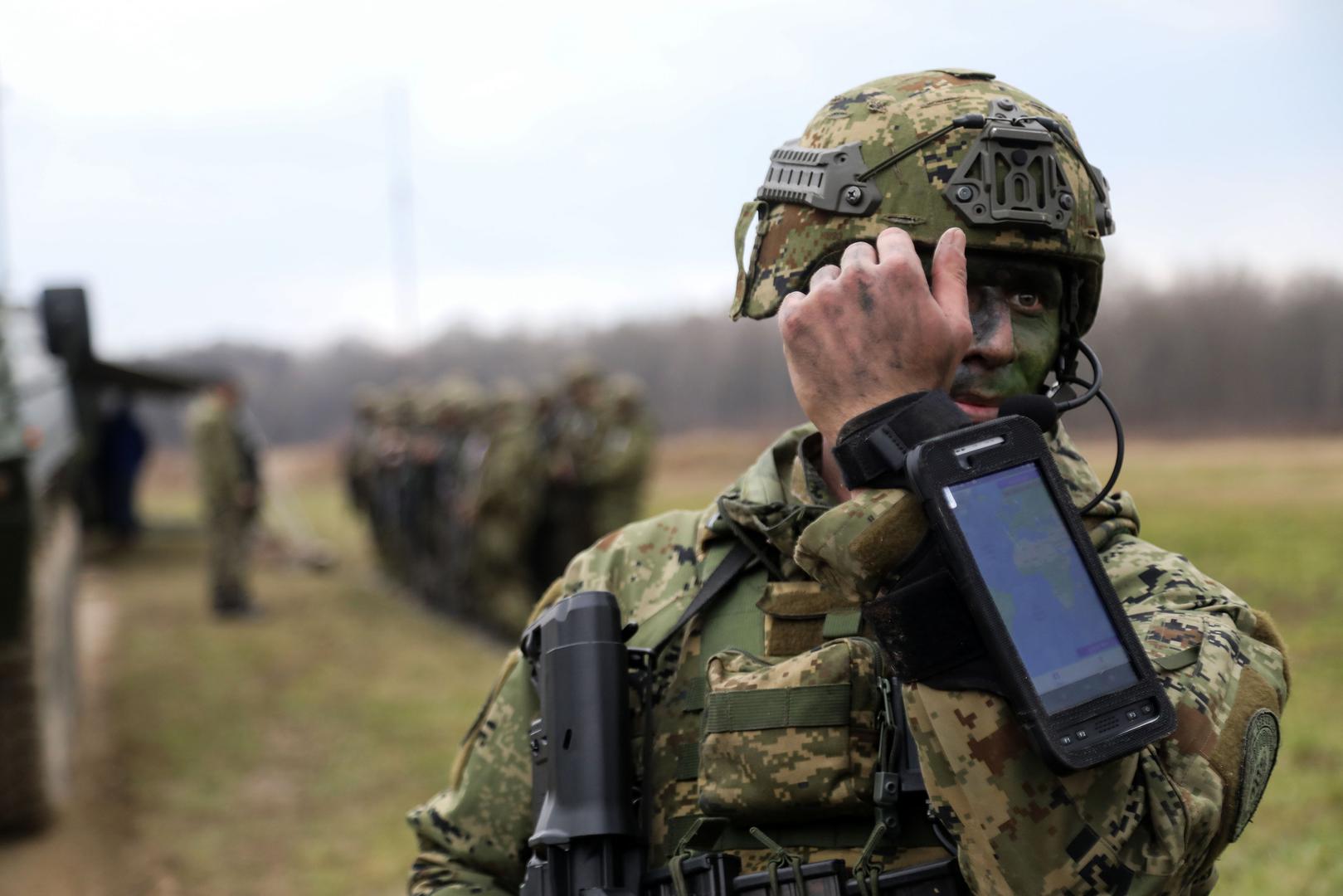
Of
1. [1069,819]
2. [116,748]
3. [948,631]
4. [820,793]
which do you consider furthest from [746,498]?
[116,748]

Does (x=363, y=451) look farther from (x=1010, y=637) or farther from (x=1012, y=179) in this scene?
(x=1010, y=637)

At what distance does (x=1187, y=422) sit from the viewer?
14.4 meters

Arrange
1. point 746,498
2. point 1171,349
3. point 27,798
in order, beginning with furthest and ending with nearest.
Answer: point 1171,349, point 27,798, point 746,498

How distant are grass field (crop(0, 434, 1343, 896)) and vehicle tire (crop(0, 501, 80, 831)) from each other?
16.6 inches

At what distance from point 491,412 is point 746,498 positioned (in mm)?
9409

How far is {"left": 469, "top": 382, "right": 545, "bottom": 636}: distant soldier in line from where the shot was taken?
34.2 ft

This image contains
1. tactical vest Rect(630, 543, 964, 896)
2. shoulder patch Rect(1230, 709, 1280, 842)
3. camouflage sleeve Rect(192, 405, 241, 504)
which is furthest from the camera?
camouflage sleeve Rect(192, 405, 241, 504)

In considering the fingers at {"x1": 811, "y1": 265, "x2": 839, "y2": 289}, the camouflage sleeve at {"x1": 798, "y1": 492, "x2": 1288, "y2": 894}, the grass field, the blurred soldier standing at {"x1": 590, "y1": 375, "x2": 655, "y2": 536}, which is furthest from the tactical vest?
the blurred soldier standing at {"x1": 590, "y1": 375, "x2": 655, "y2": 536}

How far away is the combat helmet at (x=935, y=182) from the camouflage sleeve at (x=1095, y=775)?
1.78 ft

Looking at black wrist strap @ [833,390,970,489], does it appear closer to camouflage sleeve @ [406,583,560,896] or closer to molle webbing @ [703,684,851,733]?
molle webbing @ [703,684,851,733]

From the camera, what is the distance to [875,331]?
150 cm

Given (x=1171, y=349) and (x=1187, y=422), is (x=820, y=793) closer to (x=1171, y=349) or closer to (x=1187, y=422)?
(x=1187, y=422)

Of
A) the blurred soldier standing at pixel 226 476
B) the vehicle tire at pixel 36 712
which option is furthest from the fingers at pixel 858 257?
the blurred soldier standing at pixel 226 476

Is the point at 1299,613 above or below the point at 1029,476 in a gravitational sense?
below
